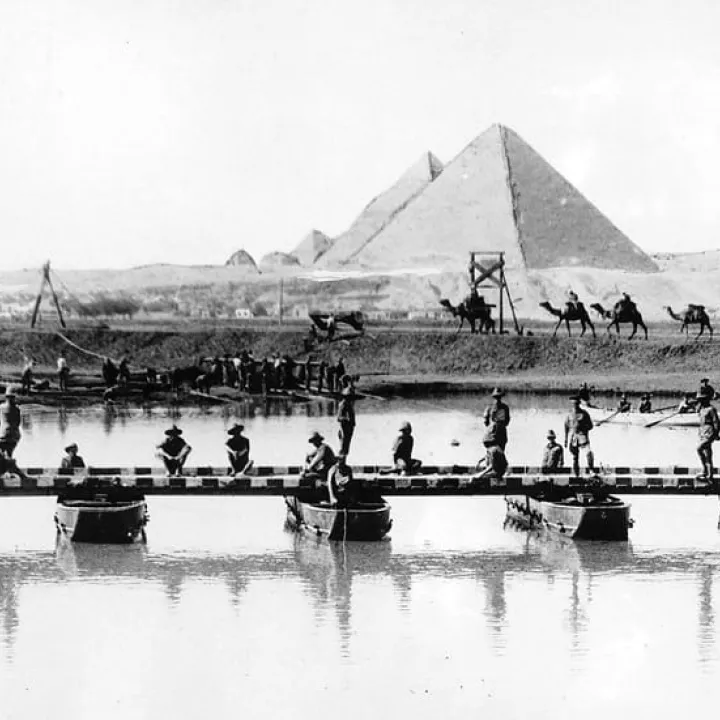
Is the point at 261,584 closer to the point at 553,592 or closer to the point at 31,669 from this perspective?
the point at 553,592

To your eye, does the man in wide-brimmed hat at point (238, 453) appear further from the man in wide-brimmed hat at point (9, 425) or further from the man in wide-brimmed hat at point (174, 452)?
the man in wide-brimmed hat at point (9, 425)

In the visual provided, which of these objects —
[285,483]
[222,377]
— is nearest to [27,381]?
[222,377]

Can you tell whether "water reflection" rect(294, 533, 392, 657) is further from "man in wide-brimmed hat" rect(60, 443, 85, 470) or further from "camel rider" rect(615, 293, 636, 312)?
"camel rider" rect(615, 293, 636, 312)

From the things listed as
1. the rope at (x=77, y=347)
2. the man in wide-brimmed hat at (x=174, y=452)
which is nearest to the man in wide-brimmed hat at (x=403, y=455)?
the man in wide-brimmed hat at (x=174, y=452)

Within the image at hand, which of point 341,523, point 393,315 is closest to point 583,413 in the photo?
point 341,523

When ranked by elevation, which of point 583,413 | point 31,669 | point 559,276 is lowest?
point 31,669

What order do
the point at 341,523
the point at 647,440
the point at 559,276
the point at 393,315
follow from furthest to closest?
the point at 559,276, the point at 393,315, the point at 647,440, the point at 341,523

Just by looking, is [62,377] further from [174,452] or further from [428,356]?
[174,452]
